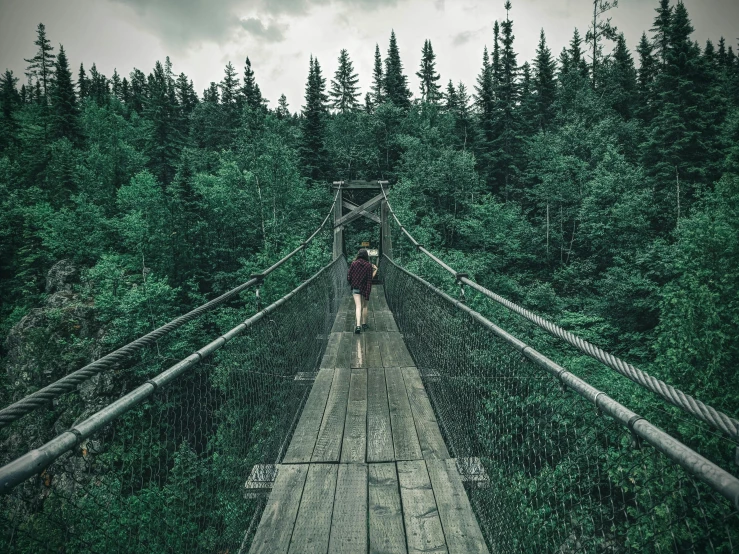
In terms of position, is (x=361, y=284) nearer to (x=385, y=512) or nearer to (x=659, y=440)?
(x=385, y=512)

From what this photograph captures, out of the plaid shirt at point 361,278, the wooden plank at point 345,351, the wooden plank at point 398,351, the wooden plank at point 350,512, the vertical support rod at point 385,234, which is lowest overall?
the wooden plank at point 350,512

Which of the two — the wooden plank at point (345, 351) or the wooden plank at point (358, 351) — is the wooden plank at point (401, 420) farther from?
the wooden plank at point (345, 351)

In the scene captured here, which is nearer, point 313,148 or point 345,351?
point 345,351

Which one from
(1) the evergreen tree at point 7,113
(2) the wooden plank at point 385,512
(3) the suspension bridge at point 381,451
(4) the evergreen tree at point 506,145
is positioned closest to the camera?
(3) the suspension bridge at point 381,451

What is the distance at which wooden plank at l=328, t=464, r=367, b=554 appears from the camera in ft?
5.42

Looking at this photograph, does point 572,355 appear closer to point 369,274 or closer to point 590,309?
point 590,309

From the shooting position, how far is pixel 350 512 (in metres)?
1.83

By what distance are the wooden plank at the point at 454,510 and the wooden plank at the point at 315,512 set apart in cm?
53

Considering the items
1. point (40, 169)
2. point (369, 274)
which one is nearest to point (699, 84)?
point (369, 274)

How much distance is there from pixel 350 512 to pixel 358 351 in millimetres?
2564

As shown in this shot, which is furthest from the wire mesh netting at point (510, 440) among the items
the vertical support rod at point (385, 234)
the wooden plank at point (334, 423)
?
the vertical support rod at point (385, 234)

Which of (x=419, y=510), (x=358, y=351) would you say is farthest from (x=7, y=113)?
(x=419, y=510)

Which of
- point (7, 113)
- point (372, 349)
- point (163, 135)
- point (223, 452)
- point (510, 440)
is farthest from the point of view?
point (163, 135)

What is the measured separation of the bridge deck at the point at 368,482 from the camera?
1684 mm
